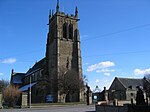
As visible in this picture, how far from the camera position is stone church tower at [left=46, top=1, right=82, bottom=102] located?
70.1 metres

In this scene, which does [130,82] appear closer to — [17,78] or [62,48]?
[62,48]

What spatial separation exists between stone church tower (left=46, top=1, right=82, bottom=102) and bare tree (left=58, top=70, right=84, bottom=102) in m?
1.55

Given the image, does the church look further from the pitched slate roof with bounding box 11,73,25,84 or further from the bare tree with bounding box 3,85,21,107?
the pitched slate roof with bounding box 11,73,25,84

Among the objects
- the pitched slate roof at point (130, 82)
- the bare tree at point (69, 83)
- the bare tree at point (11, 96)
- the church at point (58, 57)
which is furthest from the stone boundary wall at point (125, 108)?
the pitched slate roof at point (130, 82)

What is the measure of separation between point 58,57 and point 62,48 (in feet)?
12.7

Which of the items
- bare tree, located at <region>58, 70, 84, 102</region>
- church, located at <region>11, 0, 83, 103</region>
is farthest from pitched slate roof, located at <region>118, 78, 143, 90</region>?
bare tree, located at <region>58, 70, 84, 102</region>

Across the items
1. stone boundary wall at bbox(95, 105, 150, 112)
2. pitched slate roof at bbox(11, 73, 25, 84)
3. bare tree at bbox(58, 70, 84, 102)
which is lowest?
stone boundary wall at bbox(95, 105, 150, 112)

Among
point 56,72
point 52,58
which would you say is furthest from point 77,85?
point 52,58

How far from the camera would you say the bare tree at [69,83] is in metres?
64.9

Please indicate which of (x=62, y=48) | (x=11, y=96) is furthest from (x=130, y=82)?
(x=11, y=96)

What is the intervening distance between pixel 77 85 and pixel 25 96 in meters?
18.3

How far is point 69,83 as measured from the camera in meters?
64.5

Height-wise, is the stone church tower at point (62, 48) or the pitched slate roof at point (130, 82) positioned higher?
the stone church tower at point (62, 48)

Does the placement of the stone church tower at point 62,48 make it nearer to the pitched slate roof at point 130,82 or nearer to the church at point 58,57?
the church at point 58,57
